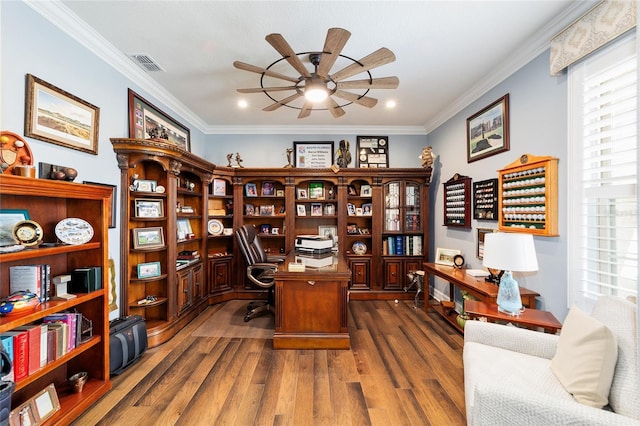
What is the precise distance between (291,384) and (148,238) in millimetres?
2041

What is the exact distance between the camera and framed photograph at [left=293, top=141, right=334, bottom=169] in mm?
4359

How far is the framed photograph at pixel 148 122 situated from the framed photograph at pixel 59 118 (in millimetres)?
454

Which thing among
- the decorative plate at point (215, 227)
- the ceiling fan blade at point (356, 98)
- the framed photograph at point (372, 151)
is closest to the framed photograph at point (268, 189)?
the decorative plate at point (215, 227)

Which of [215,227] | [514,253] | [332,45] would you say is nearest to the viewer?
[332,45]

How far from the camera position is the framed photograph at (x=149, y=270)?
2635 millimetres

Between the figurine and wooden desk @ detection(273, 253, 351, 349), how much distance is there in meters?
2.08

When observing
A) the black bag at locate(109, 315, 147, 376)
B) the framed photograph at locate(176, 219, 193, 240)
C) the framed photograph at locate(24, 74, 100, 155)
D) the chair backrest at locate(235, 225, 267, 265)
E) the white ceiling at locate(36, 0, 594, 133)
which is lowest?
the black bag at locate(109, 315, 147, 376)

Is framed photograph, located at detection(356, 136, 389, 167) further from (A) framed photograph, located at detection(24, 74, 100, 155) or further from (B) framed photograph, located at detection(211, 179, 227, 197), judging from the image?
(A) framed photograph, located at detection(24, 74, 100, 155)

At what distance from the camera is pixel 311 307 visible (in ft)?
8.46

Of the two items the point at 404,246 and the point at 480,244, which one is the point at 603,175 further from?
the point at 404,246

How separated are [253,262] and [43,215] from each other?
75.5 inches

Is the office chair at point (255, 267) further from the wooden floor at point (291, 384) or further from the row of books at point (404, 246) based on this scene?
the row of books at point (404, 246)

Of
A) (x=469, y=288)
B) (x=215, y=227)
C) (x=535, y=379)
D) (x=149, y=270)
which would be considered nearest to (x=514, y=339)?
(x=535, y=379)

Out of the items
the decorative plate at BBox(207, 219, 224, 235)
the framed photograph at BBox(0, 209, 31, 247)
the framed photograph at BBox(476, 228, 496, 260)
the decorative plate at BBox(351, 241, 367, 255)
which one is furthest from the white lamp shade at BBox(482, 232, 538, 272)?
the decorative plate at BBox(207, 219, 224, 235)
